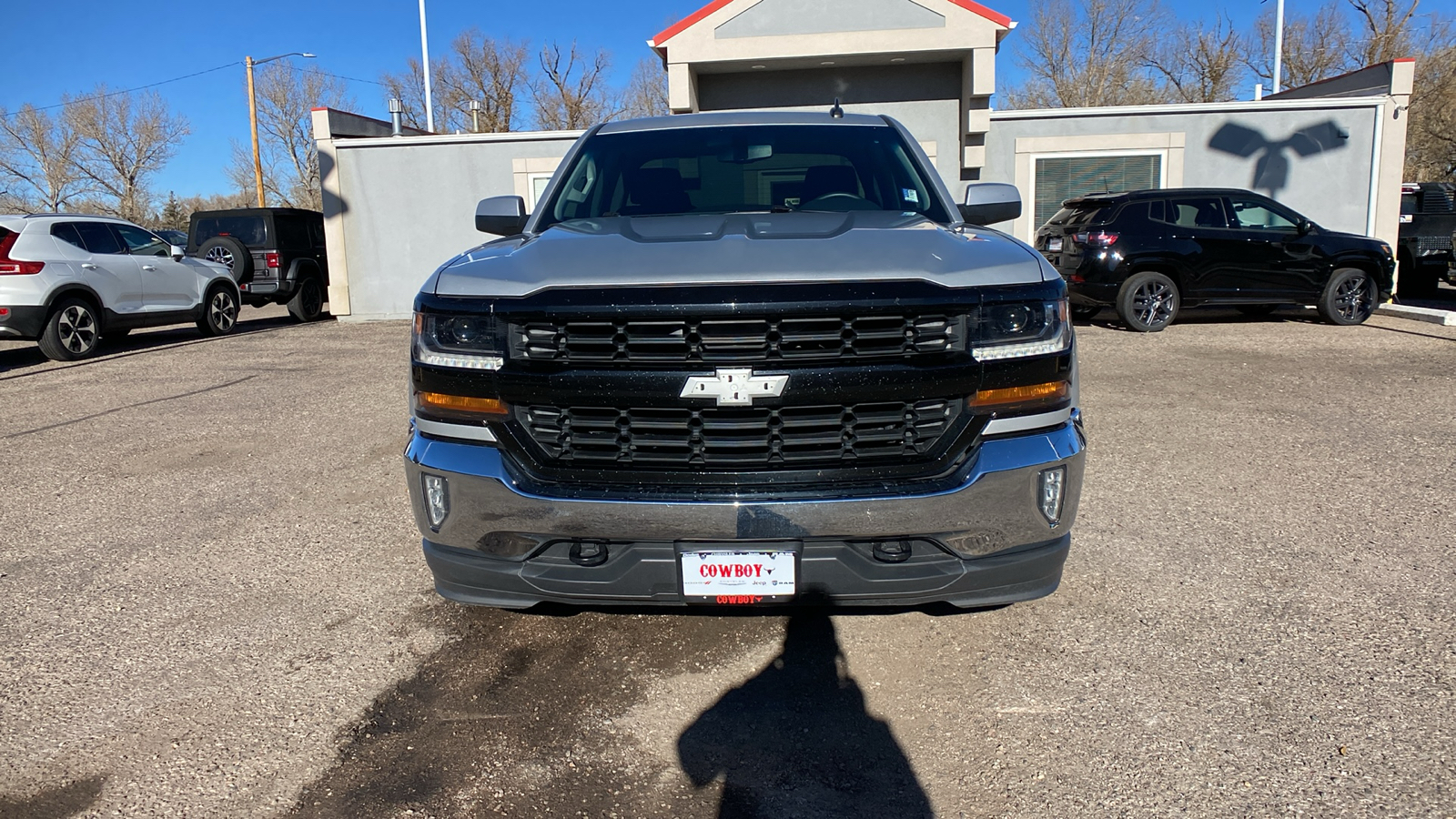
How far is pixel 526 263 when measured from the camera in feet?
9.21

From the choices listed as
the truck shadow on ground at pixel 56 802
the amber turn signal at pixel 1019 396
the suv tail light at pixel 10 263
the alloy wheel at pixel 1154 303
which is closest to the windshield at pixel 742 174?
the amber turn signal at pixel 1019 396

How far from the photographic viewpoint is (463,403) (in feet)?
8.77

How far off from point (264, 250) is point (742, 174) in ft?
45.8

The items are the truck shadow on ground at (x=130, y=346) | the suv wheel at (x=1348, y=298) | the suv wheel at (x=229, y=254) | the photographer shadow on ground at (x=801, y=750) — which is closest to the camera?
the photographer shadow on ground at (x=801, y=750)

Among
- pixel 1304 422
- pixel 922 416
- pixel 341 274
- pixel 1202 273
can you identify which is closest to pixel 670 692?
pixel 922 416

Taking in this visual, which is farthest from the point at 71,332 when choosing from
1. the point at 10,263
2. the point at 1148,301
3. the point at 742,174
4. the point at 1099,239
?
the point at 1148,301

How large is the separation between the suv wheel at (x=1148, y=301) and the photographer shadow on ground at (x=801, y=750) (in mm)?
9581

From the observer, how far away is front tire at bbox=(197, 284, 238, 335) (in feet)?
45.1

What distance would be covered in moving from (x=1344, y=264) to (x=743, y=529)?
1206 cm

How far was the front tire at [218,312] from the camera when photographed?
45.1 feet

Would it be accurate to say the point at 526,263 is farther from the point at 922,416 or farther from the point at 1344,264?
the point at 1344,264

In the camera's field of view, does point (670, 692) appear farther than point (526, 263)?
Yes

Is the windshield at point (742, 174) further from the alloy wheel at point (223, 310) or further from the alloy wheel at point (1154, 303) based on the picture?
the alloy wheel at point (223, 310)

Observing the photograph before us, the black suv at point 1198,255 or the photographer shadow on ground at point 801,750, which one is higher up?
the black suv at point 1198,255
